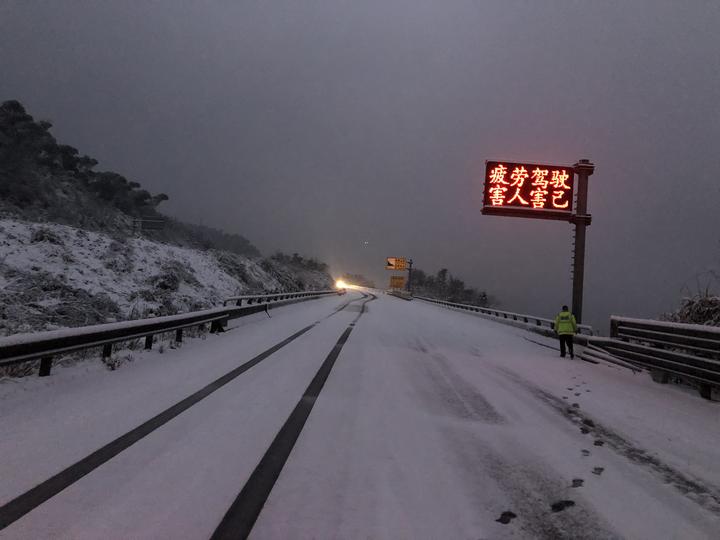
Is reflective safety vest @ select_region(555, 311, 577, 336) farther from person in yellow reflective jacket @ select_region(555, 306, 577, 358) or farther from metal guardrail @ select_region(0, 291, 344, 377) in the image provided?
metal guardrail @ select_region(0, 291, 344, 377)

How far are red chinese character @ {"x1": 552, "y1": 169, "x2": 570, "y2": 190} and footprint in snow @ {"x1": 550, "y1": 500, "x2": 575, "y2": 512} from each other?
17.7 m

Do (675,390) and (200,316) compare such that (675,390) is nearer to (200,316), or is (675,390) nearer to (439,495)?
(439,495)

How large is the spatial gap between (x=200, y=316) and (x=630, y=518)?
35.5 feet

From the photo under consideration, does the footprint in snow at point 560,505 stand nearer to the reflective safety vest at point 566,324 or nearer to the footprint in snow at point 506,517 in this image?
the footprint in snow at point 506,517

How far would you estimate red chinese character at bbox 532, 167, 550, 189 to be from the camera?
1856 centimetres

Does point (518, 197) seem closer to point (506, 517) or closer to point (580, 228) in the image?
point (580, 228)

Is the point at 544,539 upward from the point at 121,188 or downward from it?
downward

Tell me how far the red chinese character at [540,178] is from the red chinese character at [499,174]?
1337 millimetres

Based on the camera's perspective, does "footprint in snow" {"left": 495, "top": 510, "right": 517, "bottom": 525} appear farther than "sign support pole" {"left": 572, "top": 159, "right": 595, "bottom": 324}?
No

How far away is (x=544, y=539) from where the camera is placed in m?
2.67

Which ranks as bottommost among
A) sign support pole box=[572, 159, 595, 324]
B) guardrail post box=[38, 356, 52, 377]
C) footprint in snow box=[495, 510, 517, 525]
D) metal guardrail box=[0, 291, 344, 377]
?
guardrail post box=[38, 356, 52, 377]

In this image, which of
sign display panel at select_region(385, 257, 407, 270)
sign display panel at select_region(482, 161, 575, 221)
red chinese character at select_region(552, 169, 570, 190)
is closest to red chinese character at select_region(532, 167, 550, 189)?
sign display panel at select_region(482, 161, 575, 221)

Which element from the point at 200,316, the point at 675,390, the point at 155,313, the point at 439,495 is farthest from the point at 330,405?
the point at 155,313

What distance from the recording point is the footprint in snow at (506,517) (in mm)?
2853
